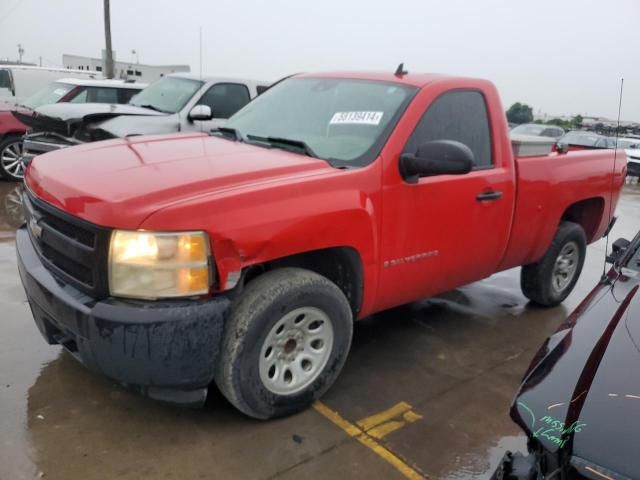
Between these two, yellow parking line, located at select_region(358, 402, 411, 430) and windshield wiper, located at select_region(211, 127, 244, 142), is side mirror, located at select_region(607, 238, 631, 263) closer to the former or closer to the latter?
yellow parking line, located at select_region(358, 402, 411, 430)

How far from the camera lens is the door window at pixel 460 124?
351 cm

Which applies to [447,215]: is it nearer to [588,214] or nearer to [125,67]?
[588,214]

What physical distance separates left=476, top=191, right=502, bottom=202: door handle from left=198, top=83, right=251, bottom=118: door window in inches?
197

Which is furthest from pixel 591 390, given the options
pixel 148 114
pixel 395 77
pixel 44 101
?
pixel 44 101

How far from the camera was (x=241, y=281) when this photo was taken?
2752 millimetres

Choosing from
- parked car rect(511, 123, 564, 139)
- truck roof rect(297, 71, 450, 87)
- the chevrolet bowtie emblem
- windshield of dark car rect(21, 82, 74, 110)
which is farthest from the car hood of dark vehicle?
parked car rect(511, 123, 564, 139)

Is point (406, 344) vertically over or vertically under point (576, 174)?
under

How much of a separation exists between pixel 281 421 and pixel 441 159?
1650mm

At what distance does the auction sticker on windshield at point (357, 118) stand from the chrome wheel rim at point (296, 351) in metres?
1.20

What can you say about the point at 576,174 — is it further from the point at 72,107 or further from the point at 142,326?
the point at 72,107

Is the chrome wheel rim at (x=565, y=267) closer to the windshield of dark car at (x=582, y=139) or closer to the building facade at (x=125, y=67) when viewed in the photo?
the windshield of dark car at (x=582, y=139)

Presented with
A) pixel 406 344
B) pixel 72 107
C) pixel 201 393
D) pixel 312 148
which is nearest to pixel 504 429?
pixel 406 344

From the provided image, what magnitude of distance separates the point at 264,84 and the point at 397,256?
228 inches

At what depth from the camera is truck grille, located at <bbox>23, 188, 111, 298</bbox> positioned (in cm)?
250
